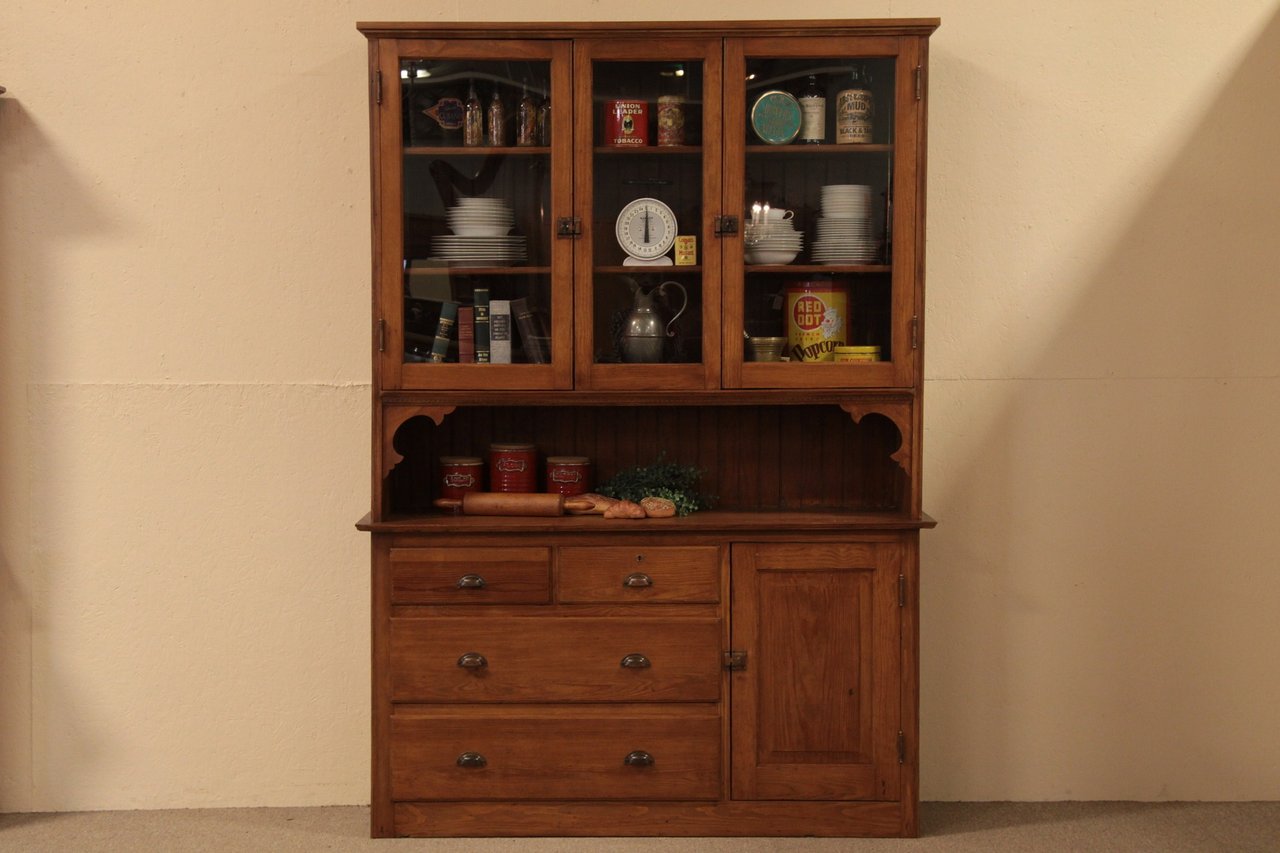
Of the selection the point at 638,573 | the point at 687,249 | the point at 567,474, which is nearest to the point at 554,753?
the point at 638,573

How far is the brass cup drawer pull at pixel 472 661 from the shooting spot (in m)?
2.85

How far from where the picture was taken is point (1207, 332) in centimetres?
315

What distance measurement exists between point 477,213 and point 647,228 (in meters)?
0.42

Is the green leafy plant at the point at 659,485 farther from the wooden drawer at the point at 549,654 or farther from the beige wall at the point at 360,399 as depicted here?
the beige wall at the point at 360,399

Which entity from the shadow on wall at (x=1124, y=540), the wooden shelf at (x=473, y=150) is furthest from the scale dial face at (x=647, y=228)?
the shadow on wall at (x=1124, y=540)

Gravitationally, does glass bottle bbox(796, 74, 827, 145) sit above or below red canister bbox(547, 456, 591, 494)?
above

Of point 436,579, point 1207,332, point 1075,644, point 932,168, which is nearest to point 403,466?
point 436,579

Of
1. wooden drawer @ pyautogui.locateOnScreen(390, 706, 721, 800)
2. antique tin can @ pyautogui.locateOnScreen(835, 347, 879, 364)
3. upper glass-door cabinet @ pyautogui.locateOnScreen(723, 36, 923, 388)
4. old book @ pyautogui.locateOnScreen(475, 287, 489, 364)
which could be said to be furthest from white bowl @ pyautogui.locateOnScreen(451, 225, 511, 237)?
wooden drawer @ pyautogui.locateOnScreen(390, 706, 721, 800)

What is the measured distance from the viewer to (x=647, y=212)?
9.39 feet

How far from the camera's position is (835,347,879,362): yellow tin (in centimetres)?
285

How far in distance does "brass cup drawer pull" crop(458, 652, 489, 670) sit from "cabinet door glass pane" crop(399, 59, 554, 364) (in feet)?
2.39

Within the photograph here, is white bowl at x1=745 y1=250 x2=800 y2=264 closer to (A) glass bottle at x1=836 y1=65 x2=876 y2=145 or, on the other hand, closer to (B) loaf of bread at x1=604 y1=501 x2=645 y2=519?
(A) glass bottle at x1=836 y1=65 x2=876 y2=145

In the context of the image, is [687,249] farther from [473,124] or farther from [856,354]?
[473,124]

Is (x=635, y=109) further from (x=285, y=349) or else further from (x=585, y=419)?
(x=285, y=349)
